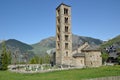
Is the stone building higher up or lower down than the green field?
higher up

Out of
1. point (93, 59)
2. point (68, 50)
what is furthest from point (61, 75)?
point (68, 50)

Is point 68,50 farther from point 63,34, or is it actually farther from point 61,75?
point 61,75

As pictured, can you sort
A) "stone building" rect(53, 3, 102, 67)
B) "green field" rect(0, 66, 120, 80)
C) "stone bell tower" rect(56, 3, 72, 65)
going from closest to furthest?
"green field" rect(0, 66, 120, 80), "stone building" rect(53, 3, 102, 67), "stone bell tower" rect(56, 3, 72, 65)

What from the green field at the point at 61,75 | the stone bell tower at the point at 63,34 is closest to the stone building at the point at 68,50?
the stone bell tower at the point at 63,34

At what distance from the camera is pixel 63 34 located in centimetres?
7662

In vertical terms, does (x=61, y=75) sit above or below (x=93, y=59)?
below

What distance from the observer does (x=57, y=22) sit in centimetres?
8006

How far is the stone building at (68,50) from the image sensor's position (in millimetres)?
74625

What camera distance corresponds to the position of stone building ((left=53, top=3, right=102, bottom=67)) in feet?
245

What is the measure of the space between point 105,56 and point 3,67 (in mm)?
48098

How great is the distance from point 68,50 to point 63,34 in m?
5.80

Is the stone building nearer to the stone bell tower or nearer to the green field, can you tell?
the stone bell tower

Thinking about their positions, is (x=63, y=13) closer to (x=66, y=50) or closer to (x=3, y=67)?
(x=66, y=50)

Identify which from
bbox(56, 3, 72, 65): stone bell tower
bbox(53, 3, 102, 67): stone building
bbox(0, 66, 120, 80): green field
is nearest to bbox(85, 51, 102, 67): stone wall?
bbox(53, 3, 102, 67): stone building
